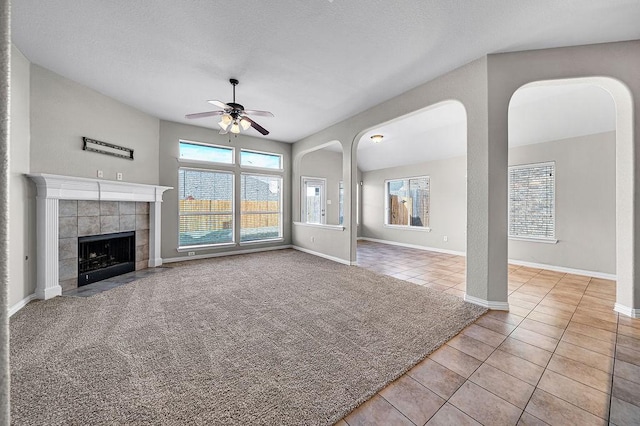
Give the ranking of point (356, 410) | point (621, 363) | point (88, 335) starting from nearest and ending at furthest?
point (356, 410) → point (621, 363) → point (88, 335)

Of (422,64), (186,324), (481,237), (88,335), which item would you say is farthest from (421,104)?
(88,335)

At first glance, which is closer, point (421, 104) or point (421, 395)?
point (421, 395)

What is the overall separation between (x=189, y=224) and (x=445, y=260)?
18.3 ft

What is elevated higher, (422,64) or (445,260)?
(422,64)

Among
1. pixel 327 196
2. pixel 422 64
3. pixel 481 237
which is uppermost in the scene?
pixel 422 64

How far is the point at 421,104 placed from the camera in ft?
11.9

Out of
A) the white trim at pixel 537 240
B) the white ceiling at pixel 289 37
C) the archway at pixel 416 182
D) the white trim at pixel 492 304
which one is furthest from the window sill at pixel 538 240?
the white ceiling at pixel 289 37

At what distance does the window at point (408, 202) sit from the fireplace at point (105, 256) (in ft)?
21.3

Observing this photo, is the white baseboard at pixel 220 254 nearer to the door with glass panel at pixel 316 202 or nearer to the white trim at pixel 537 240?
the door with glass panel at pixel 316 202

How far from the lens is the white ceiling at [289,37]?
227cm

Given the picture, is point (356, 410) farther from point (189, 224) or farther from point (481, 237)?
point (189, 224)

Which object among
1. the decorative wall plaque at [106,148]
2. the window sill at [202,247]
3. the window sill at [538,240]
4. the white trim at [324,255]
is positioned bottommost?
the white trim at [324,255]

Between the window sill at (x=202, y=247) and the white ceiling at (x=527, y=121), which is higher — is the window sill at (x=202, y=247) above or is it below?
below

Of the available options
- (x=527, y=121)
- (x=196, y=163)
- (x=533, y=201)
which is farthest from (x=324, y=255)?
(x=527, y=121)
